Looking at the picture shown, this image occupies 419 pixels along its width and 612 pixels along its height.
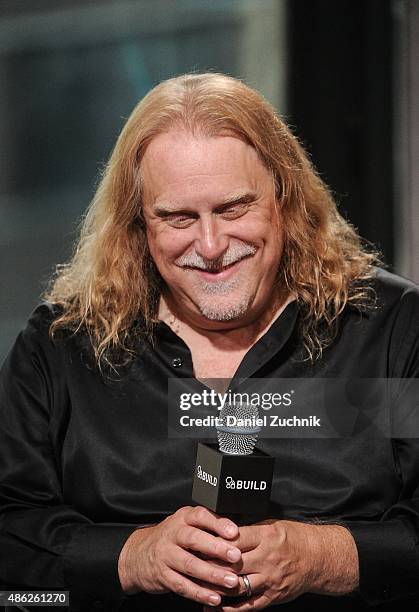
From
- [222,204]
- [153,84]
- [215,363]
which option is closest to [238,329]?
[215,363]

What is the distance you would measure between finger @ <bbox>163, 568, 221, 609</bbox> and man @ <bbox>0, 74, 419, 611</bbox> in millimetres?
16

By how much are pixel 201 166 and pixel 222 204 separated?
9cm

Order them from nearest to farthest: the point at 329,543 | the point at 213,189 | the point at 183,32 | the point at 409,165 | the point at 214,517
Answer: the point at 214,517 → the point at 329,543 → the point at 213,189 → the point at 409,165 → the point at 183,32

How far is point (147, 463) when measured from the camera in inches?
81.1

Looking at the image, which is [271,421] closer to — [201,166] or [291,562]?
[291,562]

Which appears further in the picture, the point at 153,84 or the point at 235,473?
the point at 153,84

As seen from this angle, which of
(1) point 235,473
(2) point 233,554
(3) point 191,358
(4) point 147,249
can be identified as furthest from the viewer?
(4) point 147,249

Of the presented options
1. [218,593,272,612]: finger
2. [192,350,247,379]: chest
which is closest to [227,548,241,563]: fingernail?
[218,593,272,612]: finger

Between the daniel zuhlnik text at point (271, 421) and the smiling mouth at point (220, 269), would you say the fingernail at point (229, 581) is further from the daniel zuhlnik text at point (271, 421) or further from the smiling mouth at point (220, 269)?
the smiling mouth at point (220, 269)

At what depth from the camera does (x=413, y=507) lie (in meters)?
1.97

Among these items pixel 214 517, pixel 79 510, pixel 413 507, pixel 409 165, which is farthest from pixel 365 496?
pixel 409 165

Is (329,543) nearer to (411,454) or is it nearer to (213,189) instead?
(411,454)

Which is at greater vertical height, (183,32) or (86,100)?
(183,32)

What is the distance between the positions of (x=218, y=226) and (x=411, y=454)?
1.99ft
